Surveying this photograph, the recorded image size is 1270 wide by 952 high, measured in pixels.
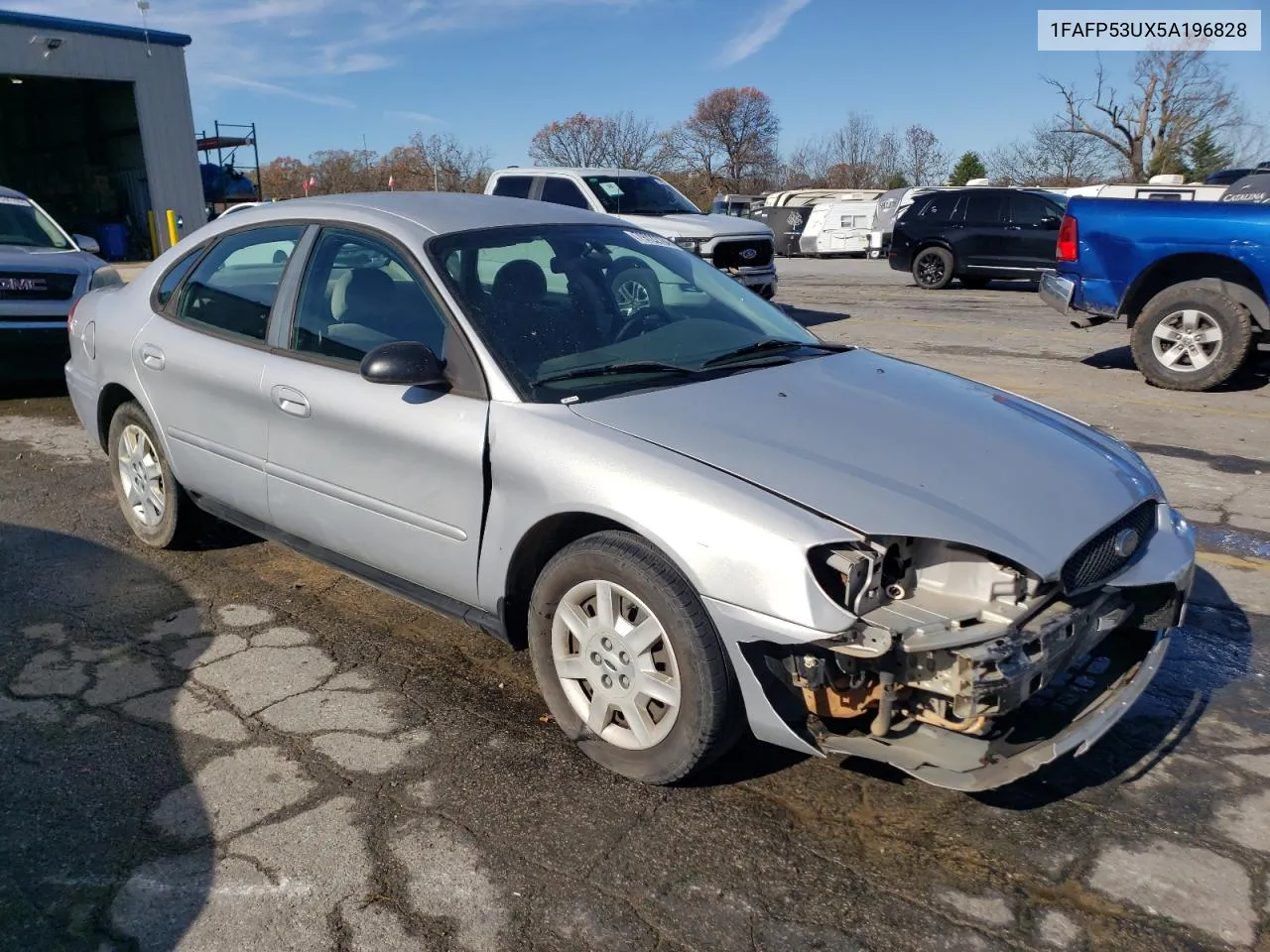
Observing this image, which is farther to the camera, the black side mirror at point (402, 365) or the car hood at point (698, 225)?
the car hood at point (698, 225)

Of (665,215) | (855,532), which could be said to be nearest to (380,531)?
(855,532)

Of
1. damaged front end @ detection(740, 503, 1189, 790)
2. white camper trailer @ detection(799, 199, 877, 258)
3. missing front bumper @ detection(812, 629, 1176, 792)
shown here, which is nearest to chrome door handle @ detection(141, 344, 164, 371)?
Result: damaged front end @ detection(740, 503, 1189, 790)

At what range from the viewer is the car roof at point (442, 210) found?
3811mm

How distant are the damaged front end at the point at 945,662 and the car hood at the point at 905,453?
88mm

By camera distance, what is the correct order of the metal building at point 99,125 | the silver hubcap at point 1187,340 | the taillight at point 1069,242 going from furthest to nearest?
1. the metal building at point 99,125
2. the taillight at point 1069,242
3. the silver hubcap at point 1187,340

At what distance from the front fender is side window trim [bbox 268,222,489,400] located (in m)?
0.17

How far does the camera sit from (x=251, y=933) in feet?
7.97

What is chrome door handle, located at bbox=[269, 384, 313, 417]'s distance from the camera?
374 cm

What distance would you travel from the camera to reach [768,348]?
3.87 m

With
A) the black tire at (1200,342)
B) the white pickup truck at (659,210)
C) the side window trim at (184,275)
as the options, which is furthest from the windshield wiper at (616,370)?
the white pickup truck at (659,210)

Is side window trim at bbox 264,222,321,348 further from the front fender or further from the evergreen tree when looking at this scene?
the evergreen tree

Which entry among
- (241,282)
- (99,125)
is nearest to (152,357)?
(241,282)

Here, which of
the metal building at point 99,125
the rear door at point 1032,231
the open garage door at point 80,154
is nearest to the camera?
the rear door at point 1032,231

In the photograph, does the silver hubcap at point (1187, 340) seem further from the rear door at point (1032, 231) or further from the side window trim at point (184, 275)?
the rear door at point (1032, 231)
